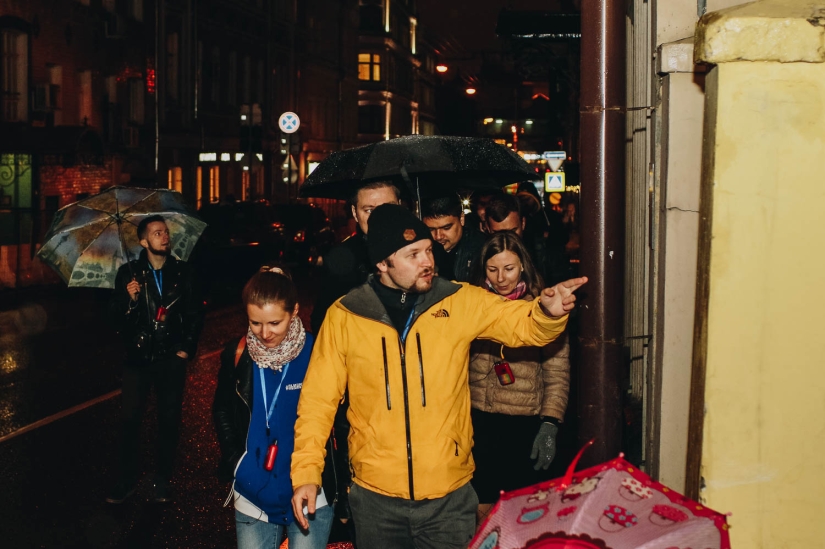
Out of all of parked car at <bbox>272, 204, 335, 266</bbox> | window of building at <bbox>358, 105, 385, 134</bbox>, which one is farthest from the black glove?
window of building at <bbox>358, 105, 385, 134</bbox>

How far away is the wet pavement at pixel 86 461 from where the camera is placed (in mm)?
6539

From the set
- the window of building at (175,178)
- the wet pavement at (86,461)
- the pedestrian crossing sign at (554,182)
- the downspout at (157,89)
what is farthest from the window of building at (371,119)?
the wet pavement at (86,461)

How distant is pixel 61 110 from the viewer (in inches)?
1154

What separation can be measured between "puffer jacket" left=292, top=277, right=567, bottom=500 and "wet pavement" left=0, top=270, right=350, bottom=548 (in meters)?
1.90

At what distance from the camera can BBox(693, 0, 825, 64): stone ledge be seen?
12.2ft

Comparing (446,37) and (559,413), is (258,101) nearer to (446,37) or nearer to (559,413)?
(559,413)

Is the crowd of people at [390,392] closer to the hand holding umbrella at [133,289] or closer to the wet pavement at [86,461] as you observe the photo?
the wet pavement at [86,461]

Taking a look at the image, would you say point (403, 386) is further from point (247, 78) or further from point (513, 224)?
point (247, 78)

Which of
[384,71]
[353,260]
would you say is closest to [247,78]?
[384,71]

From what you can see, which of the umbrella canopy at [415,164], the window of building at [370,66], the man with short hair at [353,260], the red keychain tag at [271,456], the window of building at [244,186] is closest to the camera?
the red keychain tag at [271,456]

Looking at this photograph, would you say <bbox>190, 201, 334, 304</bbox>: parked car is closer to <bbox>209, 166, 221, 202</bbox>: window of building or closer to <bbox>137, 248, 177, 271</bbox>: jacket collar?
<bbox>137, 248, 177, 271</bbox>: jacket collar

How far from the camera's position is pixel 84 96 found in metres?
30.9

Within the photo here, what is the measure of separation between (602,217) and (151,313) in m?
3.79

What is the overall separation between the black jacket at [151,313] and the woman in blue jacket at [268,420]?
2.68 m
